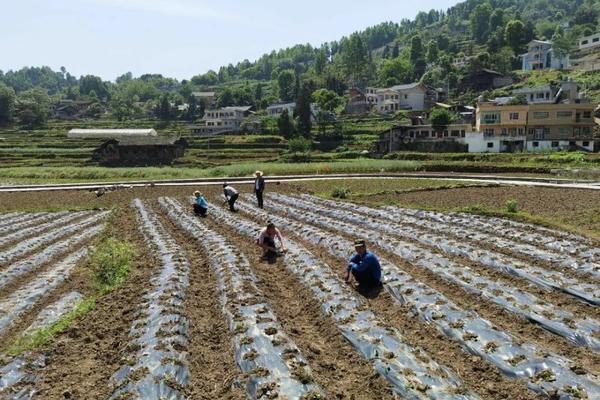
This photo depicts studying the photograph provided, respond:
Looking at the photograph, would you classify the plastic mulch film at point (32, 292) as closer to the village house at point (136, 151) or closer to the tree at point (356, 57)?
the village house at point (136, 151)

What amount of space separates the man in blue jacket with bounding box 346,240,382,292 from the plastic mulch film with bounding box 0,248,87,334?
23.0ft

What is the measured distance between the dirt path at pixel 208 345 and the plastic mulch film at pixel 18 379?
7.03 ft

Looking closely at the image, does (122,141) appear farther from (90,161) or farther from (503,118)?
(503,118)

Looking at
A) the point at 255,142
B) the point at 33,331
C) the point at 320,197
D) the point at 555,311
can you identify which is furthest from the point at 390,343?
the point at 255,142

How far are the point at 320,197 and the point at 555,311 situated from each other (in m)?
18.8

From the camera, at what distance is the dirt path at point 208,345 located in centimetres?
631

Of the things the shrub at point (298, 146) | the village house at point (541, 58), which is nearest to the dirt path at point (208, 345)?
the shrub at point (298, 146)

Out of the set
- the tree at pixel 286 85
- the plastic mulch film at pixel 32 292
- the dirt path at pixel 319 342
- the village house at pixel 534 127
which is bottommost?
the plastic mulch film at pixel 32 292

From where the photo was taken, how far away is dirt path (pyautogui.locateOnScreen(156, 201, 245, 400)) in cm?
631

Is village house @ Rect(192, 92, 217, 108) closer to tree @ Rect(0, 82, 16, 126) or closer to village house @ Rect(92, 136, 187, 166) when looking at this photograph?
tree @ Rect(0, 82, 16, 126)

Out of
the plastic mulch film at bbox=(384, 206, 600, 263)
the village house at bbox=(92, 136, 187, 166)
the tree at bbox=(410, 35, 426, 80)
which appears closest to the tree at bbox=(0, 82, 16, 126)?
the village house at bbox=(92, 136, 187, 166)

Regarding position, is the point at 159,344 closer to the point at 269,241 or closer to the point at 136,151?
the point at 269,241

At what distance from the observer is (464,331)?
25.4 feet

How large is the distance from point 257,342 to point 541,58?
121 m
